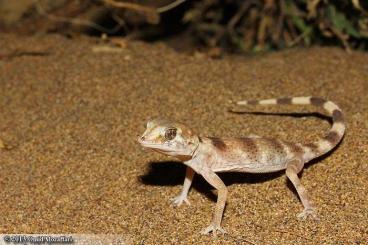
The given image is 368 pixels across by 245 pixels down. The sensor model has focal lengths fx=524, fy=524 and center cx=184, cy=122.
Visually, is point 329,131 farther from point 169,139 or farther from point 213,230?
point 169,139

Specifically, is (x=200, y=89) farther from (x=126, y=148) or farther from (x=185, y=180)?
(x=185, y=180)

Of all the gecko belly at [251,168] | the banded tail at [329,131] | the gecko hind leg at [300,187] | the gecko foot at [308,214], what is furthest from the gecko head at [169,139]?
the banded tail at [329,131]

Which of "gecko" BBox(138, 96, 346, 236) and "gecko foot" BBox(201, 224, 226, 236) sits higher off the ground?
"gecko" BBox(138, 96, 346, 236)

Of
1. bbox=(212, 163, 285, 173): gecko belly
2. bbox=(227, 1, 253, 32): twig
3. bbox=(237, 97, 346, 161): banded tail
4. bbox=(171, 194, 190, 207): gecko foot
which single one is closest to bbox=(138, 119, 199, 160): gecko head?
bbox=(212, 163, 285, 173): gecko belly

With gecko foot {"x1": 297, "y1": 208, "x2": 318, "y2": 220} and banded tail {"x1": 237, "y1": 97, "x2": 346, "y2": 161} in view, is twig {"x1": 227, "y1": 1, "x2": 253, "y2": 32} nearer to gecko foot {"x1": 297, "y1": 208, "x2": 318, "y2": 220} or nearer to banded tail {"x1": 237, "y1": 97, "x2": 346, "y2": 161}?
banded tail {"x1": 237, "y1": 97, "x2": 346, "y2": 161}

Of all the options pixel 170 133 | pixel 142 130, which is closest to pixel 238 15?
pixel 142 130

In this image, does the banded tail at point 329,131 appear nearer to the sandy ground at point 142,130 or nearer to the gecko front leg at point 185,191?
the sandy ground at point 142,130
